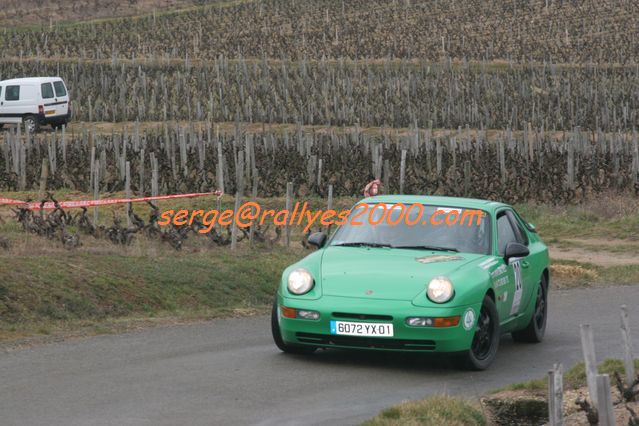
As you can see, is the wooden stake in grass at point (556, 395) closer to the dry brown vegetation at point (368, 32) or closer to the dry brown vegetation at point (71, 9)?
the dry brown vegetation at point (368, 32)

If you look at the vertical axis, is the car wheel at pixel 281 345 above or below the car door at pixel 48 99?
above

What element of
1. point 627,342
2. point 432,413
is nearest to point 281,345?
point 432,413

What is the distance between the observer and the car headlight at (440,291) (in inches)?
479

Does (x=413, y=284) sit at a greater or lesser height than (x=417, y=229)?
lesser

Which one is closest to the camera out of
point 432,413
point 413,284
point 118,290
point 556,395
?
point 556,395

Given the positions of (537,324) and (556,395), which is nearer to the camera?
(556,395)

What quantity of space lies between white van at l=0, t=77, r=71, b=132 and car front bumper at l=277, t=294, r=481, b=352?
1447 inches

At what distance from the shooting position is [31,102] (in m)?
48.4

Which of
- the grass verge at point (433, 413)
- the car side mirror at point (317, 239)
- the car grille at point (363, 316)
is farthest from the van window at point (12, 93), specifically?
the grass verge at point (433, 413)

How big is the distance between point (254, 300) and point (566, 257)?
30.9 ft

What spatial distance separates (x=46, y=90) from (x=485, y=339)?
1488 inches

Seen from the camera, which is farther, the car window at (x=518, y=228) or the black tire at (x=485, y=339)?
the car window at (x=518, y=228)

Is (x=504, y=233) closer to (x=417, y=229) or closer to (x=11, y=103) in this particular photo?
(x=417, y=229)

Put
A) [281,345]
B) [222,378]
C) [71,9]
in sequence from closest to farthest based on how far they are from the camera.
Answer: [222,378]
[281,345]
[71,9]
